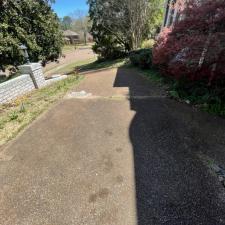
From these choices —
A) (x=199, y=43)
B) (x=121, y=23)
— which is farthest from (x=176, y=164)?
(x=121, y=23)

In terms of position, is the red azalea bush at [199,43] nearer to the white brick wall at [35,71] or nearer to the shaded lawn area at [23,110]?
the shaded lawn area at [23,110]

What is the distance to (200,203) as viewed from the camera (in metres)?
2.50

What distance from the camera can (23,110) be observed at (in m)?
5.55

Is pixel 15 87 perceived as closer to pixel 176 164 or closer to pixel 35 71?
pixel 35 71

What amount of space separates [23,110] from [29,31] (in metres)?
6.52

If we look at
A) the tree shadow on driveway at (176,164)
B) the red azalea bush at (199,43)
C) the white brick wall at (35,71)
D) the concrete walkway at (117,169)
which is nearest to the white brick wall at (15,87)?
the white brick wall at (35,71)

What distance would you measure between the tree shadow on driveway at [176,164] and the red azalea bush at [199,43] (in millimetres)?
1073

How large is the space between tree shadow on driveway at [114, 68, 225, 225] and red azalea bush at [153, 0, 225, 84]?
3.52 feet

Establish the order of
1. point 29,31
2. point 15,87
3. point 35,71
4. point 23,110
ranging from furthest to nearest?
point 29,31, point 35,71, point 15,87, point 23,110

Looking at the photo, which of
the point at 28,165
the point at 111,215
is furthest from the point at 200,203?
the point at 28,165

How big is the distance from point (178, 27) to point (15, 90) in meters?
5.70

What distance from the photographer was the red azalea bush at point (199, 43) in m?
4.64

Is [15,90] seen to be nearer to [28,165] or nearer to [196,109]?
[28,165]

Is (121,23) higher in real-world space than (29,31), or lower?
higher
